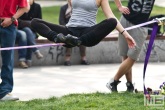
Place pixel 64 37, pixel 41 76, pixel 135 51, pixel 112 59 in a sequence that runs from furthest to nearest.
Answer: pixel 112 59, pixel 41 76, pixel 135 51, pixel 64 37

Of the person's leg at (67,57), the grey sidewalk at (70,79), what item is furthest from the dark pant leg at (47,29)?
the person's leg at (67,57)

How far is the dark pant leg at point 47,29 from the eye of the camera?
A: 657cm

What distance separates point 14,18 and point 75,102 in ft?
4.74

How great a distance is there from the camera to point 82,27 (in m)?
6.88

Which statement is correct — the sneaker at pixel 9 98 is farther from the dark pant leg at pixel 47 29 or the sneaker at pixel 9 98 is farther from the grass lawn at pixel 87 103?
the dark pant leg at pixel 47 29

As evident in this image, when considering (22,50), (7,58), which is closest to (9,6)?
(7,58)

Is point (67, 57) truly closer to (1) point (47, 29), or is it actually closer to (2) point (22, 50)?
(2) point (22, 50)

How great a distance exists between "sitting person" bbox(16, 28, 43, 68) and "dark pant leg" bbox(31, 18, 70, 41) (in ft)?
13.8

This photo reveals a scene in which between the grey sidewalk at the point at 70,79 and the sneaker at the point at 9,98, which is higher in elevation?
the sneaker at the point at 9,98

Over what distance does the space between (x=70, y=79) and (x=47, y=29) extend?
10.5 feet

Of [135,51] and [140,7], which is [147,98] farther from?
[140,7]

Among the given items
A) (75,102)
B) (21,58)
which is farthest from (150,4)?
(21,58)

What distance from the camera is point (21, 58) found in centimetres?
1095

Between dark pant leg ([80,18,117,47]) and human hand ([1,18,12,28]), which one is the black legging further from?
human hand ([1,18,12,28])
